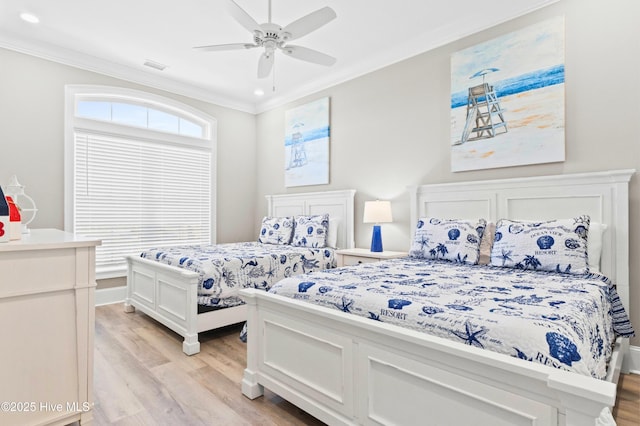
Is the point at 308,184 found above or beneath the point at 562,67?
beneath

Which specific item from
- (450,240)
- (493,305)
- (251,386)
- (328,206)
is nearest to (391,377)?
(493,305)

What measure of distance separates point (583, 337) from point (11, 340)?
2.24 metres

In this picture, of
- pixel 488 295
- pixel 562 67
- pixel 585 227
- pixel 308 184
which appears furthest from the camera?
Result: pixel 308 184

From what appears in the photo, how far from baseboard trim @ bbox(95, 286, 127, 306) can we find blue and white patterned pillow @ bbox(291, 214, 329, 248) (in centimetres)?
217

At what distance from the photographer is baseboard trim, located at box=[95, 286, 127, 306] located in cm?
403

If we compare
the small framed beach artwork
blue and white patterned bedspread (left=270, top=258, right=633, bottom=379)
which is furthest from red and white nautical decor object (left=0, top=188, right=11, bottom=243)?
the small framed beach artwork

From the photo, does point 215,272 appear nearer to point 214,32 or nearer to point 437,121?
point 214,32

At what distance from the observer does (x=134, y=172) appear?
4.36 meters

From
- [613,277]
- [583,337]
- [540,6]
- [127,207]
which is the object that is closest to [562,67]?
[540,6]

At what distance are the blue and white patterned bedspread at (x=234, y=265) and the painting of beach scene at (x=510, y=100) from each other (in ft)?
5.79

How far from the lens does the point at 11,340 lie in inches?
56.2

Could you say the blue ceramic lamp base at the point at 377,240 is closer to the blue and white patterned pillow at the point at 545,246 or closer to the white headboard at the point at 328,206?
the white headboard at the point at 328,206

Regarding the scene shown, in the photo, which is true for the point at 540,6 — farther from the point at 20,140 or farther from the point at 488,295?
the point at 20,140

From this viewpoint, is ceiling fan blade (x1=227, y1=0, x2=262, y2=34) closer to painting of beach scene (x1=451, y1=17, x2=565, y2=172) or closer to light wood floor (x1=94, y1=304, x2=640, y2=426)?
painting of beach scene (x1=451, y1=17, x2=565, y2=172)
